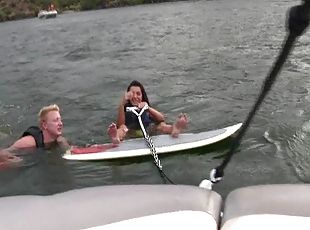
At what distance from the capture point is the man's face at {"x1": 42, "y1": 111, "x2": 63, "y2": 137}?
569cm

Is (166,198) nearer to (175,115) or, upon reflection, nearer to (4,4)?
(175,115)

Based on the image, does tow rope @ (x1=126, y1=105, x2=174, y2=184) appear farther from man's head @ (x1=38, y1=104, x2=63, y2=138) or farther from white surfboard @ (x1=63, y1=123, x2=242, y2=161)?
man's head @ (x1=38, y1=104, x2=63, y2=138)

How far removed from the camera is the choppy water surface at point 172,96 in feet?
17.2

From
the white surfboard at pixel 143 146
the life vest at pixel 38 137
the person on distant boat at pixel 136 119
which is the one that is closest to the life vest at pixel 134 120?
the person on distant boat at pixel 136 119

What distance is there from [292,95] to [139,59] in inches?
275

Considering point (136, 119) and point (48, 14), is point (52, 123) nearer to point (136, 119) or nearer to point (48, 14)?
point (136, 119)

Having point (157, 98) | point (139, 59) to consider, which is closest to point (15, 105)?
point (157, 98)

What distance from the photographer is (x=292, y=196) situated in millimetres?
2016

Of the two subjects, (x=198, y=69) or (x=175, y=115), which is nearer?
(x=175, y=115)

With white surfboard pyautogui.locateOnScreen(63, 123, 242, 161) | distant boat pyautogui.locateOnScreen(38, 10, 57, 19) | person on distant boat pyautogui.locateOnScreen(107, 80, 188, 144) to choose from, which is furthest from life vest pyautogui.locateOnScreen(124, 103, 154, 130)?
distant boat pyautogui.locateOnScreen(38, 10, 57, 19)

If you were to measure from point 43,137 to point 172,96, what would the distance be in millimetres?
3493

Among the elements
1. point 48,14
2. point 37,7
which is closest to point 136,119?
point 48,14

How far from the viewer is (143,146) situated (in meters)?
5.55

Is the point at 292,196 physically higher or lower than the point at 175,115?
higher
